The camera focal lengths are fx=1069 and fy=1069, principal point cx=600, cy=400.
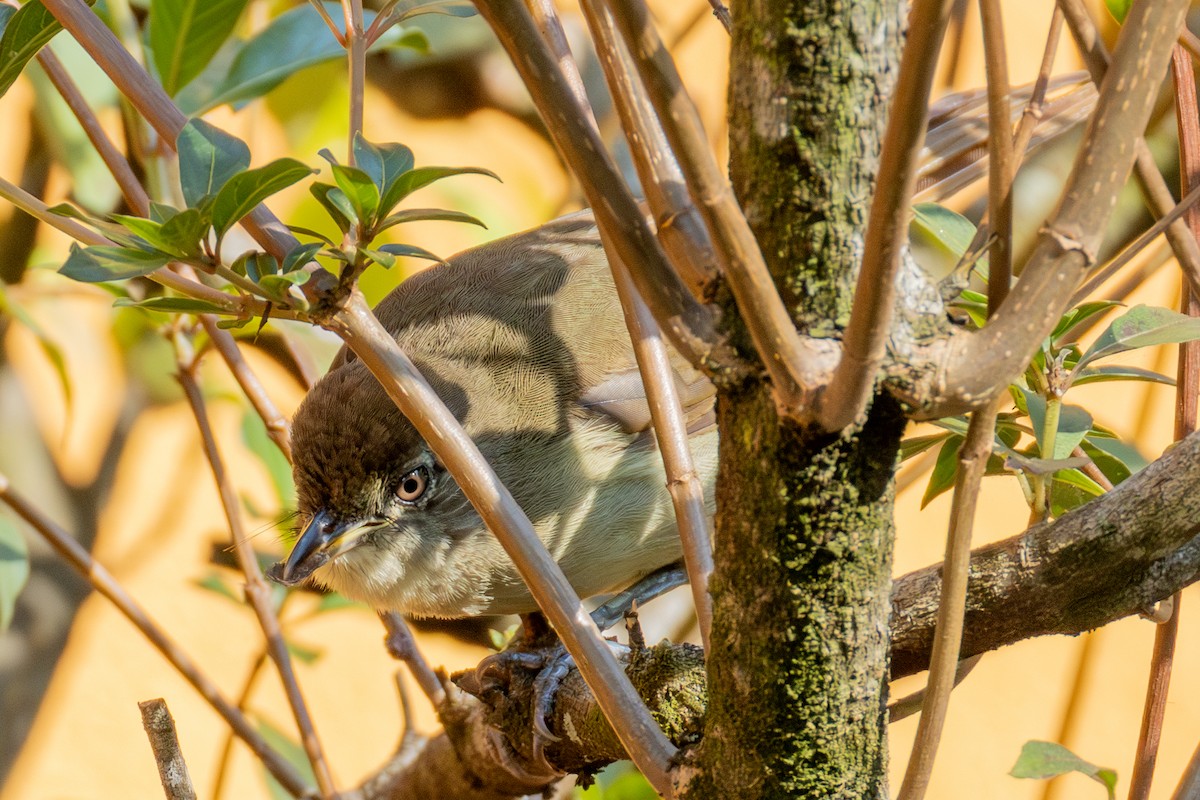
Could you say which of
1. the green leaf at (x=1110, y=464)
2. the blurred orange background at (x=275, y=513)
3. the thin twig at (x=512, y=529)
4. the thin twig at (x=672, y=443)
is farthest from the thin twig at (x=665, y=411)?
the blurred orange background at (x=275, y=513)

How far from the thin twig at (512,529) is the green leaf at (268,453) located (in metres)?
1.57

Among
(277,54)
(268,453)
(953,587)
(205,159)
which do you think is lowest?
(953,587)

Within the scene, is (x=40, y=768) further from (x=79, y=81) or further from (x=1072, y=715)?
(x=1072, y=715)

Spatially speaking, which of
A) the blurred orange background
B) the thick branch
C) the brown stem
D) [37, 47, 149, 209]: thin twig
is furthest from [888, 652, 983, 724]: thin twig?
the blurred orange background

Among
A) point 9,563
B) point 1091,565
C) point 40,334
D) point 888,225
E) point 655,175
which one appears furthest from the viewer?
point 40,334

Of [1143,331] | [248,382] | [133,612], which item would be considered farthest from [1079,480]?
[133,612]

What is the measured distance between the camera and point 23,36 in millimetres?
981

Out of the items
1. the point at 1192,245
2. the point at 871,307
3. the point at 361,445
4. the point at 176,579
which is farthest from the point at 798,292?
the point at 176,579

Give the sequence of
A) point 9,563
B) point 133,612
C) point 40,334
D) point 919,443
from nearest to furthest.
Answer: point 919,443 → point 133,612 → point 9,563 → point 40,334

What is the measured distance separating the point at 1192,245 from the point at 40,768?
10.5 ft

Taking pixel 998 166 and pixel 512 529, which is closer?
pixel 998 166

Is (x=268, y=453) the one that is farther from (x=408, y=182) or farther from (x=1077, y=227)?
(x=1077, y=227)

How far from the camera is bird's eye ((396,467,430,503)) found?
184cm

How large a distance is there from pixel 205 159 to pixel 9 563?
1488mm
